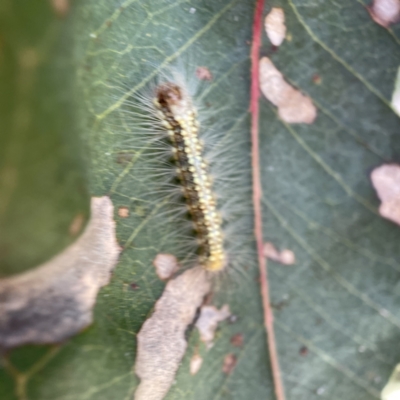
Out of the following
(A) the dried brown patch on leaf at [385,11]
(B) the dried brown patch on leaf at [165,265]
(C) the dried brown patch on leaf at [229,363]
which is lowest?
(C) the dried brown patch on leaf at [229,363]

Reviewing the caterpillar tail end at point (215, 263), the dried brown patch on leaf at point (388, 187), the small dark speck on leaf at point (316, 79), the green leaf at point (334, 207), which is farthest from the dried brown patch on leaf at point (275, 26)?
the caterpillar tail end at point (215, 263)

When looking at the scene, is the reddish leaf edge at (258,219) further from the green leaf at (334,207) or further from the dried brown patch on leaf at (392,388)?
the dried brown patch on leaf at (392,388)

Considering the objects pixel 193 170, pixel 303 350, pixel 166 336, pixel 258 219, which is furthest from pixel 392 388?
pixel 193 170

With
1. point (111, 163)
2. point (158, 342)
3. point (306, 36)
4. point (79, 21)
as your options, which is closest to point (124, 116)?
point (111, 163)

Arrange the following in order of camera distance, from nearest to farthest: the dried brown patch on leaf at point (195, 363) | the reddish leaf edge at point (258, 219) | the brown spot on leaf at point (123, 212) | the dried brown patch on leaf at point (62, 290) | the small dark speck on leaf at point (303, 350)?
the dried brown patch on leaf at point (62, 290), the brown spot on leaf at point (123, 212), the reddish leaf edge at point (258, 219), the dried brown patch on leaf at point (195, 363), the small dark speck on leaf at point (303, 350)

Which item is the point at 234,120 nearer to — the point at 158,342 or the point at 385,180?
the point at 385,180

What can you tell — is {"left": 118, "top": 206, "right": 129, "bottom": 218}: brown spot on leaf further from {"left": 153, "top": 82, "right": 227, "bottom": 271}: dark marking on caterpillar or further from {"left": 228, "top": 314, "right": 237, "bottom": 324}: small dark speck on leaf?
{"left": 228, "top": 314, "right": 237, "bottom": 324}: small dark speck on leaf
